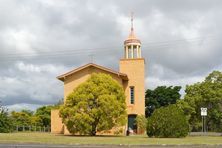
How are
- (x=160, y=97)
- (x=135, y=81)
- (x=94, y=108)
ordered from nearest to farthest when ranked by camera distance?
(x=94, y=108) → (x=135, y=81) → (x=160, y=97)

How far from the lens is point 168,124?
3916 cm

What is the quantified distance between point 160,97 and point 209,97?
2310cm

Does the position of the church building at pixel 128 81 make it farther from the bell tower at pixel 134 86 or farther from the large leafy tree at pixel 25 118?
the large leafy tree at pixel 25 118

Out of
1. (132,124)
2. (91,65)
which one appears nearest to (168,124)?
(132,124)

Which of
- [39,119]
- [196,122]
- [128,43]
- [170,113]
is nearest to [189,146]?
[170,113]

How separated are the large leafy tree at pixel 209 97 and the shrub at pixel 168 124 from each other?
967 inches

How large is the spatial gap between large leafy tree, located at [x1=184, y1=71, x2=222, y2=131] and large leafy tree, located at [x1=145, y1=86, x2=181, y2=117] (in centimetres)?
1862

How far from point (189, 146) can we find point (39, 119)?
72.6m

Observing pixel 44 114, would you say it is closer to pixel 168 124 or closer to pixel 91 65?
pixel 91 65

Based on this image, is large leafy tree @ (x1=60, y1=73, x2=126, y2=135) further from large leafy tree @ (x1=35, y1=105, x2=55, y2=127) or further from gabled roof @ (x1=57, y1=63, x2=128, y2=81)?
large leafy tree @ (x1=35, y1=105, x2=55, y2=127)

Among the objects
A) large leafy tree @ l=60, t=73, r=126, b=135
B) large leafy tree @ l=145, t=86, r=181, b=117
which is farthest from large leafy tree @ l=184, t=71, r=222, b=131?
large leafy tree @ l=60, t=73, r=126, b=135

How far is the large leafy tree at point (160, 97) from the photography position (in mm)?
85188

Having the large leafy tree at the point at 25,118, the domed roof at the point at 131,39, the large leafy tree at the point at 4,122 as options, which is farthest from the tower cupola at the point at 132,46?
the large leafy tree at the point at 25,118

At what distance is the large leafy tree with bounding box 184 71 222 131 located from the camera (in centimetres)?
6331
